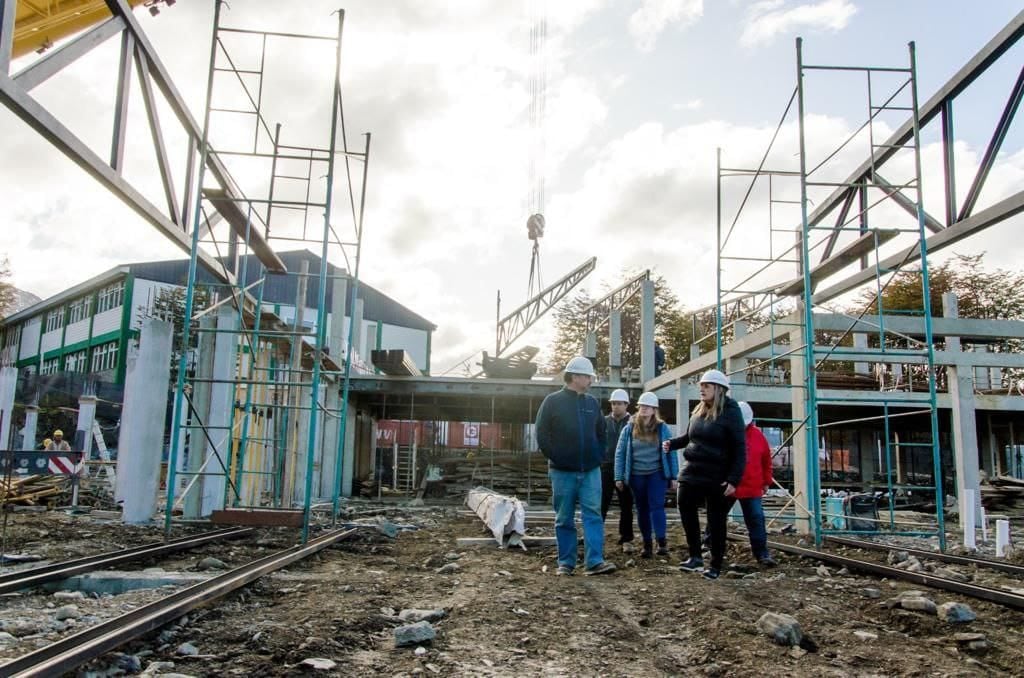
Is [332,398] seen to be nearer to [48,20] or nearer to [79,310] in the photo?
[48,20]

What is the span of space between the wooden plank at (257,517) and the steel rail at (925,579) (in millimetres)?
5165

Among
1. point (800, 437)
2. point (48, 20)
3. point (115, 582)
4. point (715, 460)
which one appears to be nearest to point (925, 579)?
point (715, 460)

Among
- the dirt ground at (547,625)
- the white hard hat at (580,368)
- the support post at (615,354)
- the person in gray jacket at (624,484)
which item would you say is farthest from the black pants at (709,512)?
the support post at (615,354)

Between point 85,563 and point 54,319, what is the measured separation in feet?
141

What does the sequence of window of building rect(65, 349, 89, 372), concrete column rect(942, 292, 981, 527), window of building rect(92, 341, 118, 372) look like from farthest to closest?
window of building rect(65, 349, 89, 372), window of building rect(92, 341, 118, 372), concrete column rect(942, 292, 981, 527)

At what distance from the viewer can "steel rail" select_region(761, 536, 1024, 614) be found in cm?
513

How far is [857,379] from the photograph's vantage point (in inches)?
901

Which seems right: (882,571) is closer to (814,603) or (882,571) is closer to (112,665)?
(814,603)

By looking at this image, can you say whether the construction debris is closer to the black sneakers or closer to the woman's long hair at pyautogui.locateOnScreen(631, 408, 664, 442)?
the woman's long hair at pyautogui.locateOnScreen(631, 408, 664, 442)

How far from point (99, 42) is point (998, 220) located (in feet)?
27.3

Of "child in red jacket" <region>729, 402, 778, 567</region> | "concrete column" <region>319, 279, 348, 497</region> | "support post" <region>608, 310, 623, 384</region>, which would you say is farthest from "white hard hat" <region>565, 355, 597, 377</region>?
"support post" <region>608, 310, 623, 384</region>

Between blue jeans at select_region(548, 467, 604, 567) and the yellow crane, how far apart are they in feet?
19.9

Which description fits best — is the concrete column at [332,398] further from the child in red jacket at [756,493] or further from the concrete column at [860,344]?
the concrete column at [860,344]

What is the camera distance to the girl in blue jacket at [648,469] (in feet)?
25.8
